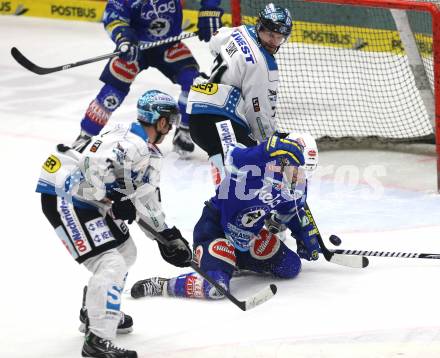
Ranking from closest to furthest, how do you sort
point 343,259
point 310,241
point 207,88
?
point 310,241 < point 343,259 < point 207,88

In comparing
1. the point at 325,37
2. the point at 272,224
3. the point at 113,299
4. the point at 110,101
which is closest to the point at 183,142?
the point at 110,101

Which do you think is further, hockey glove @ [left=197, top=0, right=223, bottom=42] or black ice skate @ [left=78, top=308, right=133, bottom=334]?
hockey glove @ [left=197, top=0, right=223, bottom=42]

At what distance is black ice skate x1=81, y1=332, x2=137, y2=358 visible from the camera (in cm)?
441

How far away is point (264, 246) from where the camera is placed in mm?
5359

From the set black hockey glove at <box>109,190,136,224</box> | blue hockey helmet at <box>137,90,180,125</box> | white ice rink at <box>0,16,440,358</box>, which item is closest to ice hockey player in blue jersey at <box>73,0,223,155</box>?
white ice rink at <box>0,16,440,358</box>

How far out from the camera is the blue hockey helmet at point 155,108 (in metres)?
4.52

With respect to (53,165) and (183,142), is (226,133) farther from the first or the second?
(183,142)

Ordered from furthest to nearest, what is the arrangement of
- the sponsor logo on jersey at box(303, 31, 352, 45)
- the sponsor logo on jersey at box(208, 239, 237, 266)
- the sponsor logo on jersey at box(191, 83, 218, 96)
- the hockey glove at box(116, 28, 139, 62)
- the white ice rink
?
1. the sponsor logo on jersey at box(303, 31, 352, 45)
2. the hockey glove at box(116, 28, 139, 62)
3. the sponsor logo on jersey at box(191, 83, 218, 96)
4. the sponsor logo on jersey at box(208, 239, 237, 266)
5. the white ice rink

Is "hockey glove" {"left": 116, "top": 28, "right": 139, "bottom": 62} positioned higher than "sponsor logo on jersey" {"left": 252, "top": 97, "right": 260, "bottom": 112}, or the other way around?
"sponsor logo on jersey" {"left": 252, "top": 97, "right": 260, "bottom": 112}

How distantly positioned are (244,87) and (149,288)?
1267mm

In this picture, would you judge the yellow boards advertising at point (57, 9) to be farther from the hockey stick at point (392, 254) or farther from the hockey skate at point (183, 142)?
the hockey stick at point (392, 254)

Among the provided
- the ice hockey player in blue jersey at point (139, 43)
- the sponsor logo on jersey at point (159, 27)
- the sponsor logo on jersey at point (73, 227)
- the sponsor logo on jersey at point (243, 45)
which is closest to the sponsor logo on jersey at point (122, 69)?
the ice hockey player in blue jersey at point (139, 43)

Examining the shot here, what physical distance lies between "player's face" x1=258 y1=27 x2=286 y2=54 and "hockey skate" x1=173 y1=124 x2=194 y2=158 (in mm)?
1893

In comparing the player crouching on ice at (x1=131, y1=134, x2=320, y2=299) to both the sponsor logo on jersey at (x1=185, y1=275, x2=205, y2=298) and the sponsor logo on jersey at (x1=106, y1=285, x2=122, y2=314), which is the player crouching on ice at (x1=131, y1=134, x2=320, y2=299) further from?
the sponsor logo on jersey at (x1=106, y1=285, x2=122, y2=314)
